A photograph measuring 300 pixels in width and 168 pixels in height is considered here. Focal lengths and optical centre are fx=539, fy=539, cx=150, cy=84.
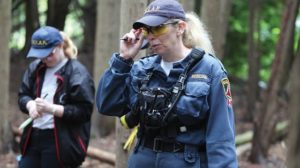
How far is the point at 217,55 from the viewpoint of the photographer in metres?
9.46

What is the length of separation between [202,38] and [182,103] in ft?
1.65

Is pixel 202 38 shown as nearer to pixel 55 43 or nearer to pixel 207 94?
pixel 207 94

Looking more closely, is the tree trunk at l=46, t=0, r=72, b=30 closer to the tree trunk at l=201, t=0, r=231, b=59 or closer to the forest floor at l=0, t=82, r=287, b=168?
the forest floor at l=0, t=82, r=287, b=168

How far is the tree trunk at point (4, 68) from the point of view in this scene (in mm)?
8000

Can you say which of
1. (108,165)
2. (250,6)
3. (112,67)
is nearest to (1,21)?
(108,165)

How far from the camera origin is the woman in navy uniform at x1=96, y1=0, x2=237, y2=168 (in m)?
3.04

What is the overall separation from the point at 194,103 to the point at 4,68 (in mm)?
5700

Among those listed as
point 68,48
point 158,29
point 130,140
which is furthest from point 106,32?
point 158,29

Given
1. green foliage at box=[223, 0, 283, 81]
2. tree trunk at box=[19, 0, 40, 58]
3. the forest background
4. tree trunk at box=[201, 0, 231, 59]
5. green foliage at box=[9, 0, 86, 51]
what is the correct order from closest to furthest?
the forest background < tree trunk at box=[201, 0, 231, 59] < tree trunk at box=[19, 0, 40, 58] < green foliage at box=[9, 0, 86, 51] < green foliage at box=[223, 0, 283, 81]

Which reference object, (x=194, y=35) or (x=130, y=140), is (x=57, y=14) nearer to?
(x=130, y=140)

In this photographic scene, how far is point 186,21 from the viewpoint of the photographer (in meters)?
3.28

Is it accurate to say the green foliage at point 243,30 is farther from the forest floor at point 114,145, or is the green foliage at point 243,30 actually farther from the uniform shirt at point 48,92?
the uniform shirt at point 48,92

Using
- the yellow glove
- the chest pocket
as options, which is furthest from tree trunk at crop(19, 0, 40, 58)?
the chest pocket

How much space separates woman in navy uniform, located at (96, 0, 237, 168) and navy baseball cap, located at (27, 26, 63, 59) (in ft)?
5.14
